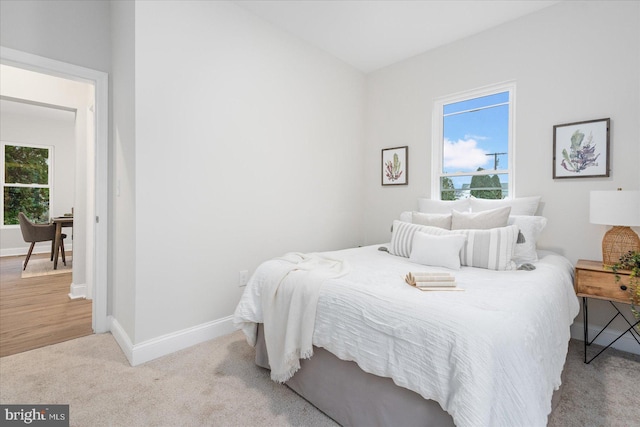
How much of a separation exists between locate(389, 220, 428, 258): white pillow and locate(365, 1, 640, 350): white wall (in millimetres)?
987

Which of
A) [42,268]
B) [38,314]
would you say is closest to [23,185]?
[42,268]

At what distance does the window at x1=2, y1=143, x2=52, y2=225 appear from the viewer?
20.0ft

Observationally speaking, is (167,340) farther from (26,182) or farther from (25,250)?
(26,182)

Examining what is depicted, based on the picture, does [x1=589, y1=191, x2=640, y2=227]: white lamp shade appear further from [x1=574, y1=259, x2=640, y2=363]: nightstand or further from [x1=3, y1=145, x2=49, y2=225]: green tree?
[x1=3, y1=145, x2=49, y2=225]: green tree

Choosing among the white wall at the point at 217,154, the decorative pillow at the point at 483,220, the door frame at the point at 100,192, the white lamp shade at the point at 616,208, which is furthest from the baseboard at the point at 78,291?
the white lamp shade at the point at 616,208

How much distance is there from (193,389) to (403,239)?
181 centimetres

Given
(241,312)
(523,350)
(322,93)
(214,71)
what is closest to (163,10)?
(214,71)

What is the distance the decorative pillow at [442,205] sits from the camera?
289cm

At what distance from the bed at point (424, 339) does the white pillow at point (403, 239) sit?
432mm

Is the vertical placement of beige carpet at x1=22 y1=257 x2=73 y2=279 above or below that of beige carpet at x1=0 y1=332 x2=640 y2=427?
above

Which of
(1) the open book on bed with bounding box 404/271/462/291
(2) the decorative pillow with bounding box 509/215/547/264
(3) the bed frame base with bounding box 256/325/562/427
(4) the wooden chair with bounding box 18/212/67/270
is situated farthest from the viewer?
(4) the wooden chair with bounding box 18/212/67/270

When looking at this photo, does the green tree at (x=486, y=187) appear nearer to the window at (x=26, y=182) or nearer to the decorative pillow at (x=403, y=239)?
the decorative pillow at (x=403, y=239)

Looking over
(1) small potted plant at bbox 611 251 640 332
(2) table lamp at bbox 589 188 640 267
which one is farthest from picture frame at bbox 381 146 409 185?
(1) small potted plant at bbox 611 251 640 332

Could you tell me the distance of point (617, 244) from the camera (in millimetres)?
2143
